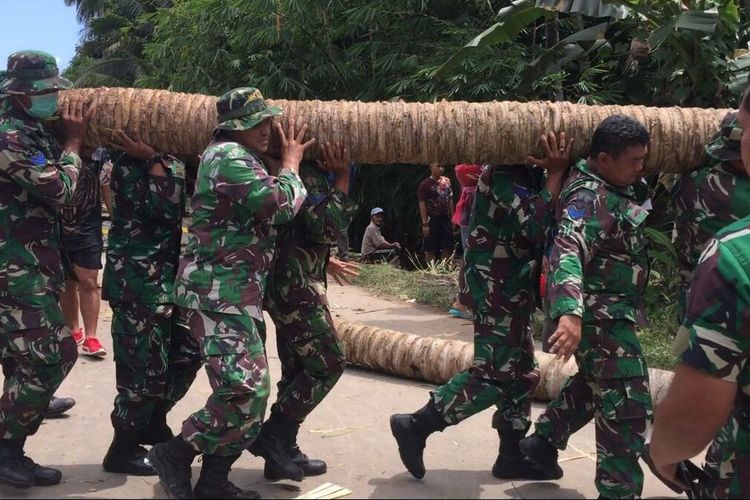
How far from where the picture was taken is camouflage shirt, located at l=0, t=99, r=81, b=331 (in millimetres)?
3836

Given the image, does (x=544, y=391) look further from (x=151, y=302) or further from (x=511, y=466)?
(x=151, y=302)

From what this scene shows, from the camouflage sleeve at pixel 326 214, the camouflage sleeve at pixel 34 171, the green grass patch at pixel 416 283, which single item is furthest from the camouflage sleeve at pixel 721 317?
the green grass patch at pixel 416 283

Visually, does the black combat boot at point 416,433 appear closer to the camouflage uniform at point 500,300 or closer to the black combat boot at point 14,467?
the camouflage uniform at point 500,300

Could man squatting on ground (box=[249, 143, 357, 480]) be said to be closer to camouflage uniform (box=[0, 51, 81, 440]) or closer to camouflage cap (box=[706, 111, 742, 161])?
camouflage uniform (box=[0, 51, 81, 440])

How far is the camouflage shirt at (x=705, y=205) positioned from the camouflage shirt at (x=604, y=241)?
22 centimetres

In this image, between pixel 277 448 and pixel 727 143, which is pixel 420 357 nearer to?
pixel 277 448

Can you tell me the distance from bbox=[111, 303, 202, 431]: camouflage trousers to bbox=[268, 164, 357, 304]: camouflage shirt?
1.95 feet

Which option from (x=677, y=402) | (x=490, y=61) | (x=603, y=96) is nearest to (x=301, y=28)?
(x=490, y=61)

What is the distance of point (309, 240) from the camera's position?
4086mm

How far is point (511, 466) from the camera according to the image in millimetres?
4152

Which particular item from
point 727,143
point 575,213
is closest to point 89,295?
point 575,213

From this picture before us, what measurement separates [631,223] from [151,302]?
2282 millimetres

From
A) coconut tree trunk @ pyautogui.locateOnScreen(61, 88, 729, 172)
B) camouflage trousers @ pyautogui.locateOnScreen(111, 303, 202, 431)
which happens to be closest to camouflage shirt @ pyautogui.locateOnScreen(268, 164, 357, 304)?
coconut tree trunk @ pyautogui.locateOnScreen(61, 88, 729, 172)

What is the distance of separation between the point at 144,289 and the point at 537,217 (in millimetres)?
1917
